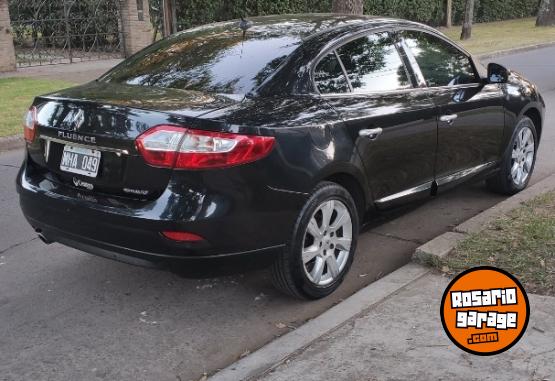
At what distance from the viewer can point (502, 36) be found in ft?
80.7

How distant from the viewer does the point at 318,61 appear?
4059 mm

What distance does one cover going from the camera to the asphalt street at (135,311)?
11.2 ft

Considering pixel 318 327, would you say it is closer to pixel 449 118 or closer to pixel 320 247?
pixel 320 247

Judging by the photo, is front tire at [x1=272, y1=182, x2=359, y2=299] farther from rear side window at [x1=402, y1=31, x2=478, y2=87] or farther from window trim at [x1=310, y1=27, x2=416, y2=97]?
rear side window at [x1=402, y1=31, x2=478, y2=87]

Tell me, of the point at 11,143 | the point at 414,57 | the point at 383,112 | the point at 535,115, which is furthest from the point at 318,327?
the point at 11,143

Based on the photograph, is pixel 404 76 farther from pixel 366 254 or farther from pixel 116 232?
pixel 116 232

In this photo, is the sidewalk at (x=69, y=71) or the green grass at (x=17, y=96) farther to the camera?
the sidewalk at (x=69, y=71)

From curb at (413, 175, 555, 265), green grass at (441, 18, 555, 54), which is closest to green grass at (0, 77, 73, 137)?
curb at (413, 175, 555, 265)

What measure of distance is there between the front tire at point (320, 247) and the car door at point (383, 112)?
0.33 m

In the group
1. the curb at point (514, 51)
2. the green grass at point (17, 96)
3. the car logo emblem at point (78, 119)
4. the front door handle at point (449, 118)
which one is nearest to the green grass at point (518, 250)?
the front door handle at point (449, 118)

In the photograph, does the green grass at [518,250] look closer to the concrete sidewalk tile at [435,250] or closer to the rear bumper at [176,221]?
the concrete sidewalk tile at [435,250]

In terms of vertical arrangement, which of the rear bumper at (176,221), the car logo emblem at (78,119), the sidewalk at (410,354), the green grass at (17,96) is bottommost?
the green grass at (17,96)

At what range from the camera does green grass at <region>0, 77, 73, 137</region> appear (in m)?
9.22

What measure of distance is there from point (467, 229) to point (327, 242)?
1.31 metres
